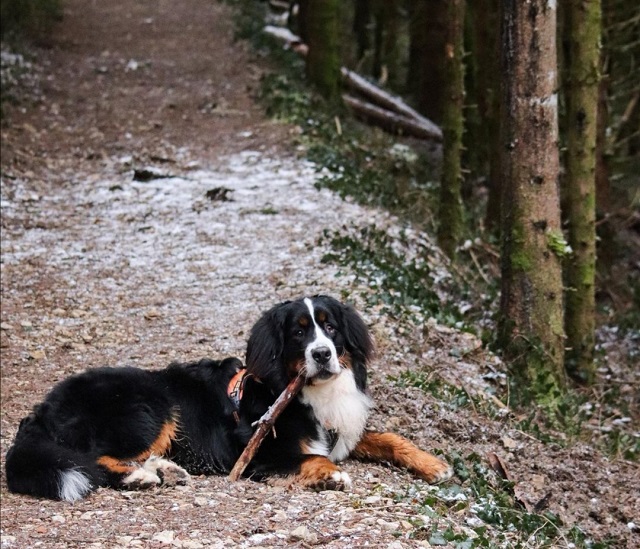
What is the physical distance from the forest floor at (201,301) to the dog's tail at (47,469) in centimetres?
10

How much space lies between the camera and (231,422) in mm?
5625

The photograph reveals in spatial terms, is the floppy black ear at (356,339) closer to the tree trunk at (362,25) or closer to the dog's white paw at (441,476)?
the dog's white paw at (441,476)

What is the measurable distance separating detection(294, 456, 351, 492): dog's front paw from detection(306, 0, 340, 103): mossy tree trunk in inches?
474

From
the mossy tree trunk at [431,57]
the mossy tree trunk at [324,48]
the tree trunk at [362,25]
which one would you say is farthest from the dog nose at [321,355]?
the tree trunk at [362,25]

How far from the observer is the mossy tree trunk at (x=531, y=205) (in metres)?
7.39

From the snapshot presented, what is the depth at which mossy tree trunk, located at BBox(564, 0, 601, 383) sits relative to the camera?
28.6 ft

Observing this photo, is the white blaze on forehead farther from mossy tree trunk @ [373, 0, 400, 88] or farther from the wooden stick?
mossy tree trunk @ [373, 0, 400, 88]

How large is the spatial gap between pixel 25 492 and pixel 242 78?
1383 cm

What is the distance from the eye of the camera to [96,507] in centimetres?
483

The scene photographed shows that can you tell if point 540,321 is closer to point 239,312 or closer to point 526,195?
point 526,195

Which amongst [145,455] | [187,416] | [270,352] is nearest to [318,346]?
[270,352]

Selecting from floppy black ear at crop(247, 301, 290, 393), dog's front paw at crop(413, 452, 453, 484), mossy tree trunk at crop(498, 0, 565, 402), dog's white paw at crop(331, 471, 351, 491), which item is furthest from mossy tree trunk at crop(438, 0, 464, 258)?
dog's white paw at crop(331, 471, 351, 491)

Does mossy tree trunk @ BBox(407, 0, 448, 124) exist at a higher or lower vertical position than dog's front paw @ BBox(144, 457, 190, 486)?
higher

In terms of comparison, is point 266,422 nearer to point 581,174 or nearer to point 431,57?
point 581,174
